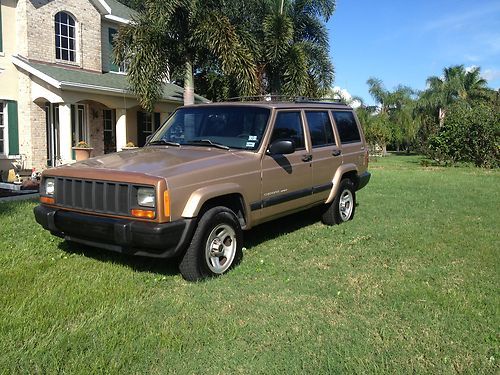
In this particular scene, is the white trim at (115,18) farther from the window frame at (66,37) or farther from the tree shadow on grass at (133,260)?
the tree shadow on grass at (133,260)

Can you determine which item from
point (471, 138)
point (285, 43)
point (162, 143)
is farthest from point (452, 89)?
point (162, 143)

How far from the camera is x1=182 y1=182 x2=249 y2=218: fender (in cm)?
467

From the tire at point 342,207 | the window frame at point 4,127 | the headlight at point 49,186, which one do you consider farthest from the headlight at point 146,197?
the window frame at point 4,127

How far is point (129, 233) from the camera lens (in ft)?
14.7

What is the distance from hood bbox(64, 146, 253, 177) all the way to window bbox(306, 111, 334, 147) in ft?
5.44

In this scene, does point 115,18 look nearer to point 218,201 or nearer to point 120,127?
point 120,127

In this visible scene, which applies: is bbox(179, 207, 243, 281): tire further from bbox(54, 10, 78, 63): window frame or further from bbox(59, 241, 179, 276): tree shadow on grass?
bbox(54, 10, 78, 63): window frame

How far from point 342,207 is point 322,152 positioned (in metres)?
1.35

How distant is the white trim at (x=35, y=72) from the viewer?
46.1 feet

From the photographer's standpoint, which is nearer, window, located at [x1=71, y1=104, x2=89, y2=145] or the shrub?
window, located at [x1=71, y1=104, x2=89, y2=145]

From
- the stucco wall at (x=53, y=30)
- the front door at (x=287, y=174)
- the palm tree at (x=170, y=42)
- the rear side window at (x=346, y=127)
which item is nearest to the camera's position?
the front door at (x=287, y=174)

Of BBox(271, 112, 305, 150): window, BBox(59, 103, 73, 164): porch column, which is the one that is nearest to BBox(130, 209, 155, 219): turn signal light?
BBox(271, 112, 305, 150): window

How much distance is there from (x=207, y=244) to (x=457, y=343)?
2.43 metres

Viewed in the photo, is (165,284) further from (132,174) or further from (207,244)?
(132,174)
